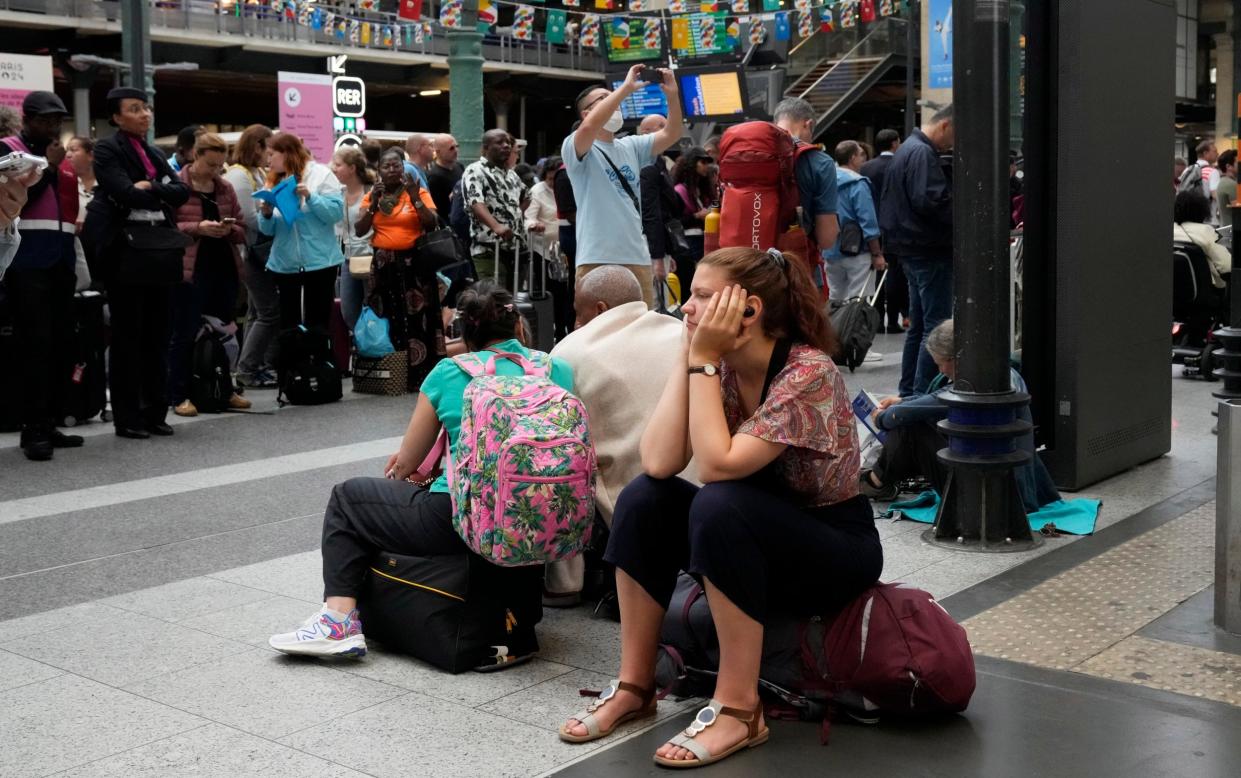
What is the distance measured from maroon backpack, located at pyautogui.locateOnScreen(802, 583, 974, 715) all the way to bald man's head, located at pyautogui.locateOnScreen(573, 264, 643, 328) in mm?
1504

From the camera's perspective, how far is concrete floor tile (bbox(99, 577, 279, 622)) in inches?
194

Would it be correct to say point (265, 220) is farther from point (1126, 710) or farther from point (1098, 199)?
point (1126, 710)

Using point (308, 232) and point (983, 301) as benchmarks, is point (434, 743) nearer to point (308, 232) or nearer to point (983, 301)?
point (983, 301)

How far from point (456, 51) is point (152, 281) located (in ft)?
17.7

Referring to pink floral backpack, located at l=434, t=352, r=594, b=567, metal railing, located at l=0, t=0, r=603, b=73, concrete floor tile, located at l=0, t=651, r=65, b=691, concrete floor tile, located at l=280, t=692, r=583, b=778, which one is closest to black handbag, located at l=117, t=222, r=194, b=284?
concrete floor tile, located at l=0, t=651, r=65, b=691

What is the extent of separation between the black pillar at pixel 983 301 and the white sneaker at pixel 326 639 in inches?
98.8

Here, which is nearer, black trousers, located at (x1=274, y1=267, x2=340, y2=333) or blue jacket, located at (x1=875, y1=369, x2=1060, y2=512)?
blue jacket, located at (x1=875, y1=369, x2=1060, y2=512)

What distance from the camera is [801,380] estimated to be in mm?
3572

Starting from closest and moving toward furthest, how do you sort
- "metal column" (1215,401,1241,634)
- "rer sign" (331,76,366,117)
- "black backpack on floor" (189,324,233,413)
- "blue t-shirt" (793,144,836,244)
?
"metal column" (1215,401,1241,634) → "blue t-shirt" (793,144,836,244) → "black backpack on floor" (189,324,233,413) → "rer sign" (331,76,366,117)

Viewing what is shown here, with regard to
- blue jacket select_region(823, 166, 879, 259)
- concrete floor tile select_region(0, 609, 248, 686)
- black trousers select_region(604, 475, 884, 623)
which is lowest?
concrete floor tile select_region(0, 609, 248, 686)

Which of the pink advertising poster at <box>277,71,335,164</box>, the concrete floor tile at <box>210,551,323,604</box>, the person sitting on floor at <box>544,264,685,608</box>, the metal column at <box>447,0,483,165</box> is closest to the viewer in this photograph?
the person sitting on floor at <box>544,264,685,608</box>

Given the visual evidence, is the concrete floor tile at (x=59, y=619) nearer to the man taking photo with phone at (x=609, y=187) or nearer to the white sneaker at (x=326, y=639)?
the white sneaker at (x=326, y=639)

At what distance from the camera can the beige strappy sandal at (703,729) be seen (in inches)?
134

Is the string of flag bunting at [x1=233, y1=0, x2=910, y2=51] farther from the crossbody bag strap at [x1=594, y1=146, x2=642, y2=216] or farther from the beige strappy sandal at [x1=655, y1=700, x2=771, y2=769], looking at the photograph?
the beige strappy sandal at [x1=655, y1=700, x2=771, y2=769]
